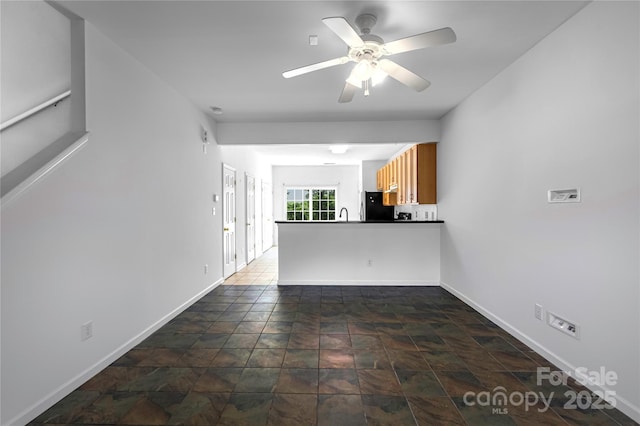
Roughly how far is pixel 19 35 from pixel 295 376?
9.39 ft

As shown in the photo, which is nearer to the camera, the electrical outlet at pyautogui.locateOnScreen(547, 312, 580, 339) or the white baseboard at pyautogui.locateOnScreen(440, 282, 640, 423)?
the white baseboard at pyautogui.locateOnScreen(440, 282, 640, 423)

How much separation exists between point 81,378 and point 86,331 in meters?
0.31

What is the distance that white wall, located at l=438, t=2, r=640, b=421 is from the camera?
5.80 feet

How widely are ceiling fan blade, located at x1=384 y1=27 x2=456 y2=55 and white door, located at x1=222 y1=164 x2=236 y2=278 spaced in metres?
3.71

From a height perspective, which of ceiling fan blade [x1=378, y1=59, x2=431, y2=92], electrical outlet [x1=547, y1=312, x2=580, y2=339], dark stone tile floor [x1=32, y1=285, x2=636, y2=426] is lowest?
dark stone tile floor [x1=32, y1=285, x2=636, y2=426]

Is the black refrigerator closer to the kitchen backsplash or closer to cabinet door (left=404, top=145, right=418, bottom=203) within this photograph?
the kitchen backsplash

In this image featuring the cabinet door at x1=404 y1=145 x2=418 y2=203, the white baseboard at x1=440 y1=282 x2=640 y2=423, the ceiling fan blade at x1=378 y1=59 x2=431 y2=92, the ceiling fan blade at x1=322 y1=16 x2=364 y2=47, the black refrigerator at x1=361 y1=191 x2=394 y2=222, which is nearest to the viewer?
the ceiling fan blade at x1=322 y1=16 x2=364 y2=47

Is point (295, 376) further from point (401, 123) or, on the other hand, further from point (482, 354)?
point (401, 123)

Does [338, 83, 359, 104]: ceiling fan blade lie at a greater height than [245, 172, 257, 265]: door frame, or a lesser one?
greater

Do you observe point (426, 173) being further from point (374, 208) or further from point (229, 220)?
point (229, 220)

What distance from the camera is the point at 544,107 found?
94.3 inches

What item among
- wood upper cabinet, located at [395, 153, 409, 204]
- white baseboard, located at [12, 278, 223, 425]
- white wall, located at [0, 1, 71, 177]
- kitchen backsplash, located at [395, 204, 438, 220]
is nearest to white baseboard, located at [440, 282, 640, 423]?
kitchen backsplash, located at [395, 204, 438, 220]

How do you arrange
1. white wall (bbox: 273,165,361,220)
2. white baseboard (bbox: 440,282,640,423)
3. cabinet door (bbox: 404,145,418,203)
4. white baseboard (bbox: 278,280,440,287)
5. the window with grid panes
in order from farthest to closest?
the window with grid panes, white wall (bbox: 273,165,361,220), cabinet door (bbox: 404,145,418,203), white baseboard (bbox: 278,280,440,287), white baseboard (bbox: 440,282,640,423)

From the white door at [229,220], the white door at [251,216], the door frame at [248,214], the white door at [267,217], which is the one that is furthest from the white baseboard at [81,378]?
the white door at [267,217]
